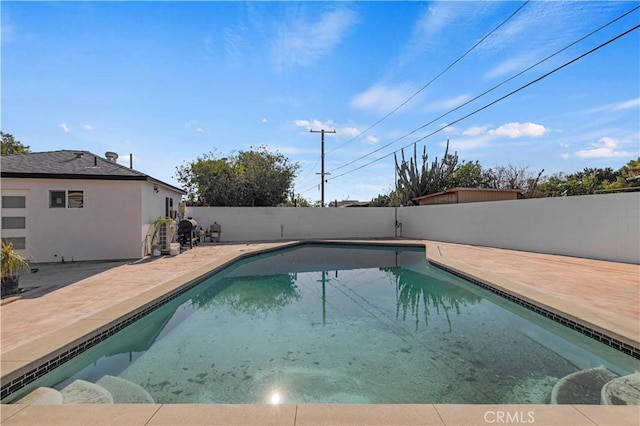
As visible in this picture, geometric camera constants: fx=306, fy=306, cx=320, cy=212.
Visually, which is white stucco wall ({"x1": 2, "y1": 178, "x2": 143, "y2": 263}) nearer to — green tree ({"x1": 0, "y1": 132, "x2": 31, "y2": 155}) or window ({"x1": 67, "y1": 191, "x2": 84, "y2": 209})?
window ({"x1": 67, "y1": 191, "x2": 84, "y2": 209})

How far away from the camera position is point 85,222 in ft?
27.7

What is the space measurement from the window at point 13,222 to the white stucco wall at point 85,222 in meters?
0.14

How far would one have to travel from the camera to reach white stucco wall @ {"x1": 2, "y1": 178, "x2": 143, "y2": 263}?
8.06m

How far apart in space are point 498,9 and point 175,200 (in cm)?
1250

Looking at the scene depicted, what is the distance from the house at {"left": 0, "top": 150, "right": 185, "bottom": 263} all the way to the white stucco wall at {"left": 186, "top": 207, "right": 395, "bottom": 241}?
6.00 m

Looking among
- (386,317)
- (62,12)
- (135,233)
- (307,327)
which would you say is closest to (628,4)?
(386,317)

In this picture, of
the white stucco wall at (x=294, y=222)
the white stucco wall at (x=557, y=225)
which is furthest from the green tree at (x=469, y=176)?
the white stucco wall at (x=557, y=225)

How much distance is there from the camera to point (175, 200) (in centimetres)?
1284

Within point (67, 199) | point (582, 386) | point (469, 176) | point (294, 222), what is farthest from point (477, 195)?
point (67, 199)

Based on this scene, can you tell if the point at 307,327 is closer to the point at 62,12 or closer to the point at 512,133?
the point at 62,12

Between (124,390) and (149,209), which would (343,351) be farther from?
(149,209)

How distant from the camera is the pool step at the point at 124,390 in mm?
2830

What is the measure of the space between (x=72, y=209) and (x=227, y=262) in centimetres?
437

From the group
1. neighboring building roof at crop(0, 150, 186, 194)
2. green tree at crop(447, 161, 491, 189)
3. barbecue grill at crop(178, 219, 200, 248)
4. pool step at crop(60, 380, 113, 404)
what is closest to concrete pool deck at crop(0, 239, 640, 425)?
pool step at crop(60, 380, 113, 404)
